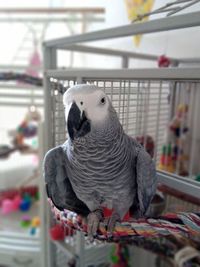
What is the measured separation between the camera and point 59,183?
0.54m

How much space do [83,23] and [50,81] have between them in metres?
1.02

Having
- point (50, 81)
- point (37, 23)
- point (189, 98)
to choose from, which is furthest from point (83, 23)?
point (50, 81)

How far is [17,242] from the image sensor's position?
1.23m

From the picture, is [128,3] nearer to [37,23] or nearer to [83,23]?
[83,23]

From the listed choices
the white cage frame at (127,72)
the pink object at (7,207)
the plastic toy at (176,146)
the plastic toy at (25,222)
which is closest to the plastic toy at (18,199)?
the pink object at (7,207)

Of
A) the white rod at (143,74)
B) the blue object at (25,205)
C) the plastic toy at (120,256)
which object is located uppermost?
the white rod at (143,74)

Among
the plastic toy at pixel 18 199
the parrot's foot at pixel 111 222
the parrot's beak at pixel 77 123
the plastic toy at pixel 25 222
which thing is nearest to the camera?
the parrot's beak at pixel 77 123

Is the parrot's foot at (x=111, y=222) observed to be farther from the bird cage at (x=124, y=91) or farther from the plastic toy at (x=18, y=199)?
the plastic toy at (x=18, y=199)

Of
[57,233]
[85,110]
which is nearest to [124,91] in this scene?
[85,110]

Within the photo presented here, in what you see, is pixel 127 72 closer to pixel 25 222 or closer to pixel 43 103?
pixel 43 103

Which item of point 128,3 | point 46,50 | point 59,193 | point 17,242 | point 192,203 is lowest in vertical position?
point 17,242

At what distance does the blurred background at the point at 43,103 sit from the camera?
0.94 metres

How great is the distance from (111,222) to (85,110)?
264 mm

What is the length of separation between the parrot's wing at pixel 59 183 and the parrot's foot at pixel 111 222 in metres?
0.08
